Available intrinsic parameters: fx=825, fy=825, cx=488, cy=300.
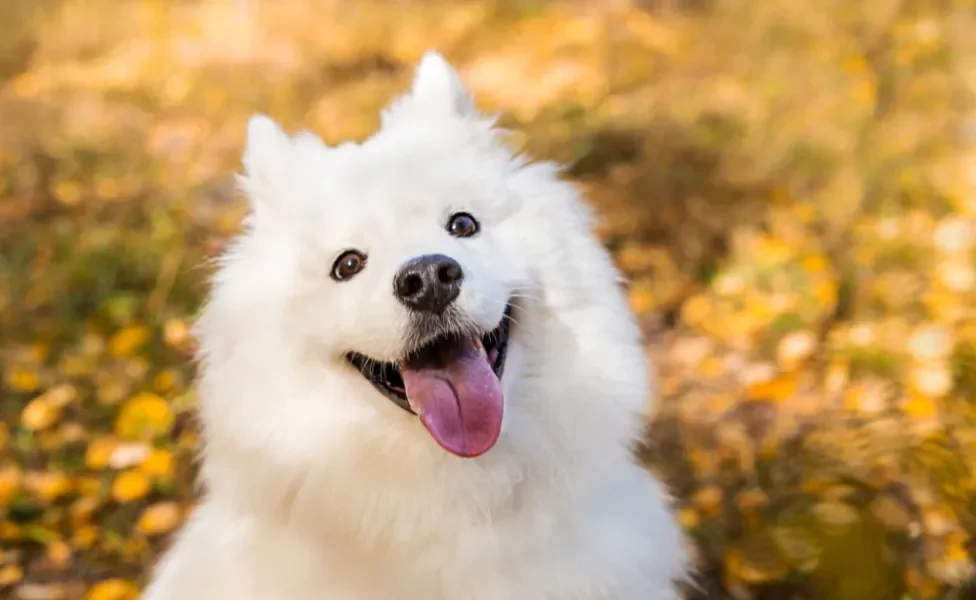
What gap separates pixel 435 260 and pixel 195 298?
3494 millimetres

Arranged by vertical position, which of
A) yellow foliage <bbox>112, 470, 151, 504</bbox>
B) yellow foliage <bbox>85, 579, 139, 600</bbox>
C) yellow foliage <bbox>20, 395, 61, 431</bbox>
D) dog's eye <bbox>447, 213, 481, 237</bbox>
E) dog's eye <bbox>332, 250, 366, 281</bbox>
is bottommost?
yellow foliage <bbox>85, 579, 139, 600</bbox>

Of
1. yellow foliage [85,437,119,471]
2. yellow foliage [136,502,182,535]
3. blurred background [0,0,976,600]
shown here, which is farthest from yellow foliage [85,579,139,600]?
yellow foliage [85,437,119,471]

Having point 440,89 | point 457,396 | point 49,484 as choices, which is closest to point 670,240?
point 440,89

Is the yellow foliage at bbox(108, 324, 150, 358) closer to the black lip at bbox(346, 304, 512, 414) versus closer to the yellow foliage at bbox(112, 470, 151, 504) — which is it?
the yellow foliage at bbox(112, 470, 151, 504)

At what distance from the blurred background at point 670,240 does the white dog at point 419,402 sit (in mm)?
889

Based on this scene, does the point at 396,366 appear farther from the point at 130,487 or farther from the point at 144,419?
the point at 144,419

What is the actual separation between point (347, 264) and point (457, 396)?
47 centimetres

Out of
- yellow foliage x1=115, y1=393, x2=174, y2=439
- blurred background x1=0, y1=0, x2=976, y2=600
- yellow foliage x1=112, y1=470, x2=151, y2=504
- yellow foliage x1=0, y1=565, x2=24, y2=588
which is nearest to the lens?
blurred background x1=0, y1=0, x2=976, y2=600

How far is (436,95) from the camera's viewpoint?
2586 millimetres

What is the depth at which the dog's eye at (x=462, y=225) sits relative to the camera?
2314mm

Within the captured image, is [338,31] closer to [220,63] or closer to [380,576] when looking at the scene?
[220,63]

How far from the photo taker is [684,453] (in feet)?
12.6

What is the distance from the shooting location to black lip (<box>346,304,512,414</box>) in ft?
7.13

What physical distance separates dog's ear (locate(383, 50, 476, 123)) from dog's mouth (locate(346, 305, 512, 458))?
73 cm
